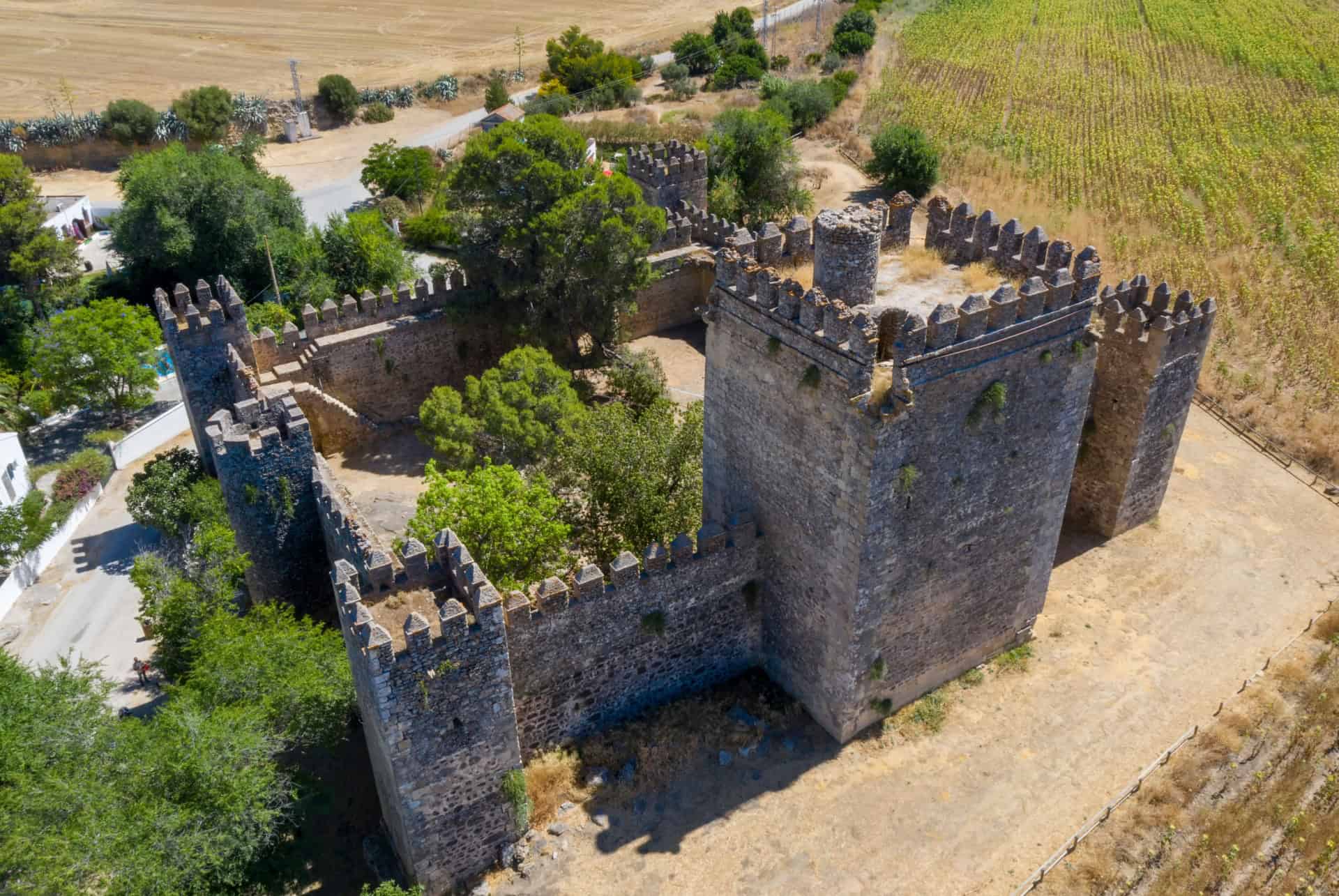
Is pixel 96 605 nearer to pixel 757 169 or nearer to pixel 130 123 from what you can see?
pixel 757 169

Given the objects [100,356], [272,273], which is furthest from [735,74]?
[100,356]

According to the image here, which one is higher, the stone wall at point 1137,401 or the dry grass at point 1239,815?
the stone wall at point 1137,401

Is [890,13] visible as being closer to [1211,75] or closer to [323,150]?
[1211,75]

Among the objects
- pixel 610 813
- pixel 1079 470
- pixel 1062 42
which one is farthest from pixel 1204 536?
pixel 1062 42

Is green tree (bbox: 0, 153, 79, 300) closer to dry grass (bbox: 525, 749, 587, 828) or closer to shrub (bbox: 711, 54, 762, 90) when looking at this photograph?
dry grass (bbox: 525, 749, 587, 828)

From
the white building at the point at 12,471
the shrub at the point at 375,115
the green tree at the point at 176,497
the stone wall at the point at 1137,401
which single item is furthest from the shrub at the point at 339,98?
the stone wall at the point at 1137,401

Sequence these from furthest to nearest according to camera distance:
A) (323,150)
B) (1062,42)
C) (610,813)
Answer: (1062,42) → (323,150) → (610,813)

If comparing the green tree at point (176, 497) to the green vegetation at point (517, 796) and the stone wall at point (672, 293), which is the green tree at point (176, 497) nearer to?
the green vegetation at point (517, 796)
